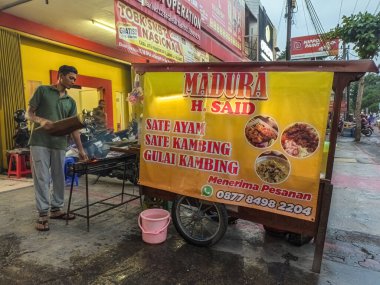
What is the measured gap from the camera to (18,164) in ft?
22.0

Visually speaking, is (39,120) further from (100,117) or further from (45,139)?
(100,117)

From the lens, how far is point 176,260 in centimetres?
338

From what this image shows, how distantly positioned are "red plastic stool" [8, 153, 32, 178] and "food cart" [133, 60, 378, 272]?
161 inches

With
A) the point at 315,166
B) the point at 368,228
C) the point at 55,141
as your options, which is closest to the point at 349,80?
the point at 315,166

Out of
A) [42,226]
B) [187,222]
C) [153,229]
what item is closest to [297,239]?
[187,222]

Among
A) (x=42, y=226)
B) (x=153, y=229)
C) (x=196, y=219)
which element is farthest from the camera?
(x=42, y=226)

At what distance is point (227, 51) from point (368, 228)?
9.41 meters

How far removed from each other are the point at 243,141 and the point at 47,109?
2.50 metres

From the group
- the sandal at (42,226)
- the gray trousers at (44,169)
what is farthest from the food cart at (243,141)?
the sandal at (42,226)

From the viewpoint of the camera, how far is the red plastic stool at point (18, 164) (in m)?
6.70

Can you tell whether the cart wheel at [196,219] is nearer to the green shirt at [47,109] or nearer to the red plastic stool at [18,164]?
the green shirt at [47,109]

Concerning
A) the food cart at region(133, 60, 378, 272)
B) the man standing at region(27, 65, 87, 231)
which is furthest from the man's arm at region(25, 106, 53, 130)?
the food cart at region(133, 60, 378, 272)

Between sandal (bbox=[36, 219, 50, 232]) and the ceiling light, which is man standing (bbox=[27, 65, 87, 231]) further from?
the ceiling light

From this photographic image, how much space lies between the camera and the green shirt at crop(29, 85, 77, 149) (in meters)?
3.98
